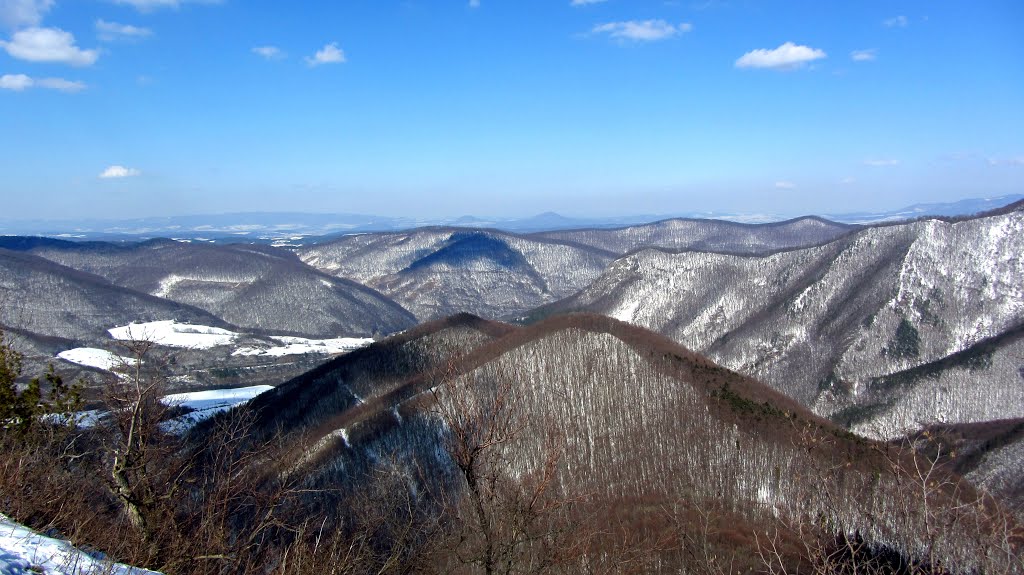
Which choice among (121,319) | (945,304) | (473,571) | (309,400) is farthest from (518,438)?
(121,319)

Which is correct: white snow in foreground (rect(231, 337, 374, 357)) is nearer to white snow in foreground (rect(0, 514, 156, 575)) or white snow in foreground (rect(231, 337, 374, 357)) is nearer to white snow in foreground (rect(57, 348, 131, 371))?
white snow in foreground (rect(57, 348, 131, 371))

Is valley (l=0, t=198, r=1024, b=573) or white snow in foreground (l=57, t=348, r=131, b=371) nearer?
valley (l=0, t=198, r=1024, b=573)

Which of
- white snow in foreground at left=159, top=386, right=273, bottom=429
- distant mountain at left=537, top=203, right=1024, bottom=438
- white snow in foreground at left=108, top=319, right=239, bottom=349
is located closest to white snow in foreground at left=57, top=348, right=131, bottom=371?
white snow in foreground at left=108, top=319, right=239, bottom=349

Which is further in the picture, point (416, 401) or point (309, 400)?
point (309, 400)

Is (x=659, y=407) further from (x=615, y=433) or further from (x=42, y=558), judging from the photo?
(x=42, y=558)

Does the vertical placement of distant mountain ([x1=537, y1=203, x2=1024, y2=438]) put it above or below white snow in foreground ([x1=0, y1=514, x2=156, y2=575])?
below

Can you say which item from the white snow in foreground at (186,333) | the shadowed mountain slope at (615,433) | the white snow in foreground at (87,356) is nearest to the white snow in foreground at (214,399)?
the shadowed mountain slope at (615,433)

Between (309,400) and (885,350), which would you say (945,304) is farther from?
(309,400)
